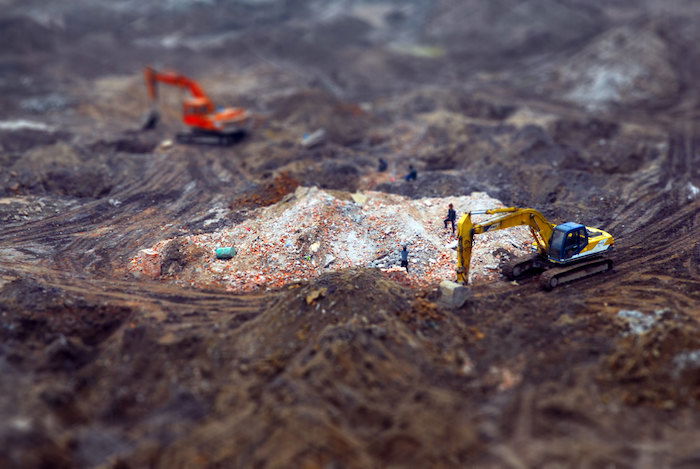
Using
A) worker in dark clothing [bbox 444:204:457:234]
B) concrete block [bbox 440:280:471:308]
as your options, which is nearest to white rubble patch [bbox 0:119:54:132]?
worker in dark clothing [bbox 444:204:457:234]

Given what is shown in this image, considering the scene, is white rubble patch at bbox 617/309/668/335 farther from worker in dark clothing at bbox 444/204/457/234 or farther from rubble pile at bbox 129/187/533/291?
Answer: worker in dark clothing at bbox 444/204/457/234

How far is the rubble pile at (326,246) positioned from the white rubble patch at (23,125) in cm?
1375

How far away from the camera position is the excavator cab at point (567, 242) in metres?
14.1

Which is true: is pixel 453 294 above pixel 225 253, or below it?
below

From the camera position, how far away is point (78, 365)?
11375mm

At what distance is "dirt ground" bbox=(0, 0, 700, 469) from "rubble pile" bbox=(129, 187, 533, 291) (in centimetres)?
65


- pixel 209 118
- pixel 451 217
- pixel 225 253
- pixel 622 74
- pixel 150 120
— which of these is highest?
pixel 622 74

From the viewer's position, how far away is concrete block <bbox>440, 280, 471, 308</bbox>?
43.0 ft

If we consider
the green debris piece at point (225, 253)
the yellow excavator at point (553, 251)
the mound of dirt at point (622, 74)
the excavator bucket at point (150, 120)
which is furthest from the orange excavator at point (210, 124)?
the mound of dirt at point (622, 74)

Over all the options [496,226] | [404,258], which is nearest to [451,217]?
[404,258]

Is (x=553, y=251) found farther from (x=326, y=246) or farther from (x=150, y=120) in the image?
(x=150, y=120)

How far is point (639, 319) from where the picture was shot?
12492mm

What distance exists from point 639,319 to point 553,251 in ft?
8.86

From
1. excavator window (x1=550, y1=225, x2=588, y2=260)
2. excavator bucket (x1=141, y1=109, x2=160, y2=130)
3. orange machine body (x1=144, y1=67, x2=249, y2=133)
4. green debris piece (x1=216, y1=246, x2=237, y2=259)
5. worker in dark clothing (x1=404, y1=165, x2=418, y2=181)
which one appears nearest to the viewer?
excavator window (x1=550, y1=225, x2=588, y2=260)
